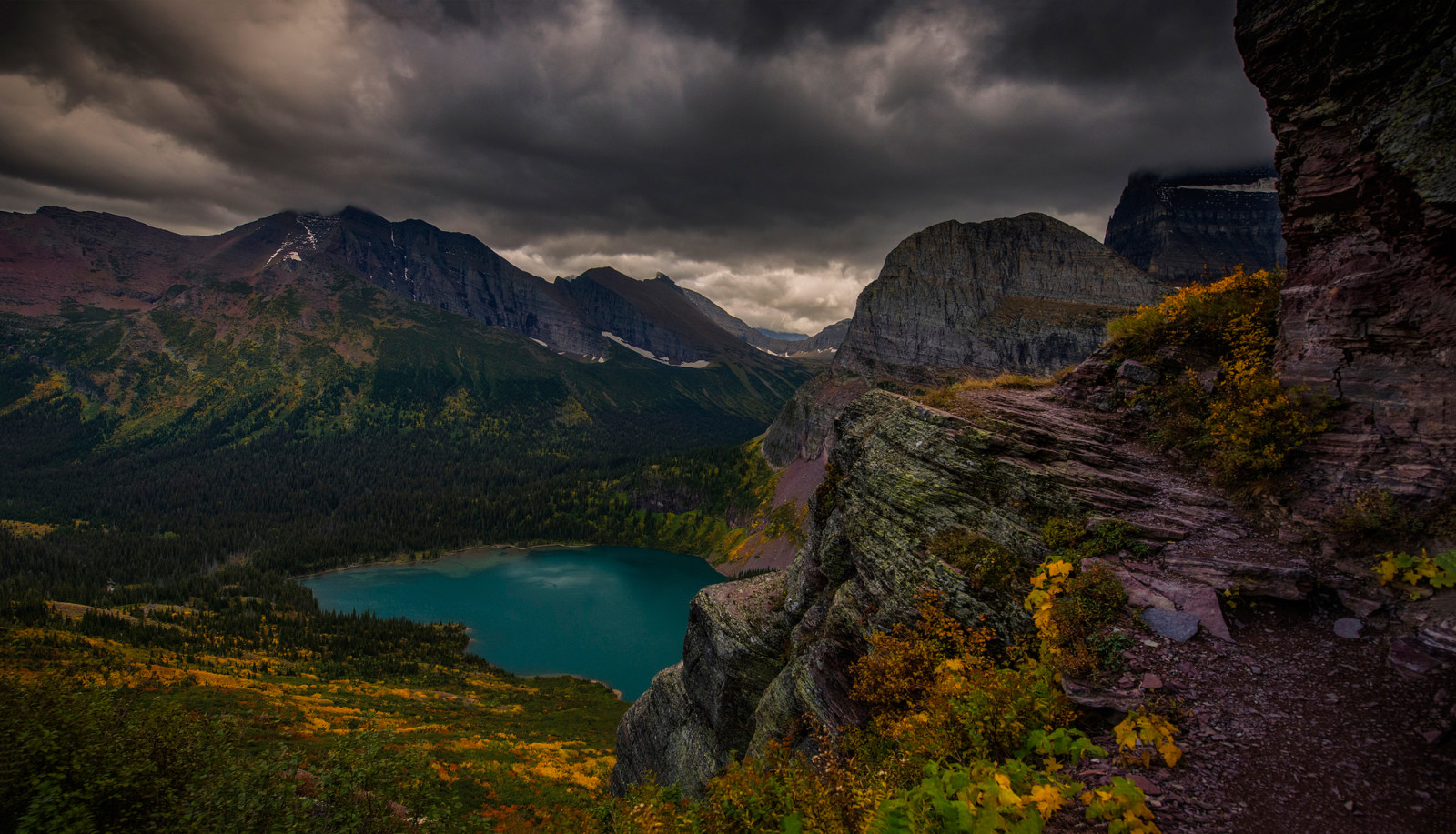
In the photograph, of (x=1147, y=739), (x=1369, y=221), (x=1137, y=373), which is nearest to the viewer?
(x=1147, y=739)

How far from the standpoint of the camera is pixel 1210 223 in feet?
498

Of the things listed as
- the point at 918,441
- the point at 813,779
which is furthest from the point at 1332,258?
the point at 813,779

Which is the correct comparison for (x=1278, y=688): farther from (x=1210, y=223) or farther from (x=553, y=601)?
(x=1210, y=223)

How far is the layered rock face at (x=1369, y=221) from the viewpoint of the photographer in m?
9.59

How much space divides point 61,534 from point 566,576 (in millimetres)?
168530

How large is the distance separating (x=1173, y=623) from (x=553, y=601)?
139148mm

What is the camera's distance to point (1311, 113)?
11.5m

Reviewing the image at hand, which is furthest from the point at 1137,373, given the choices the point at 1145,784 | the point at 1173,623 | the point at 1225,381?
the point at 1145,784

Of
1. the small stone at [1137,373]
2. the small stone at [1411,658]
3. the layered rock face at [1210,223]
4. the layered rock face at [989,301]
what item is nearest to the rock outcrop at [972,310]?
the layered rock face at [989,301]

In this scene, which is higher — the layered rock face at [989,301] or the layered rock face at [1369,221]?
the layered rock face at [989,301]

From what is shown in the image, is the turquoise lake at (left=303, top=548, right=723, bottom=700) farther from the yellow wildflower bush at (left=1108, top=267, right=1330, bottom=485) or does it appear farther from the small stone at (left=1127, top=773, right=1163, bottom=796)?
the small stone at (left=1127, top=773, right=1163, bottom=796)

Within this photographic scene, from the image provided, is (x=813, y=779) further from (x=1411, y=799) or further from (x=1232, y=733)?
(x=1411, y=799)

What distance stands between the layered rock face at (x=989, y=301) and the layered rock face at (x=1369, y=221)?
486 ft

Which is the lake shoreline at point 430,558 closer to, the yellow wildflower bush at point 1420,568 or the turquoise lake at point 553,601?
the turquoise lake at point 553,601
